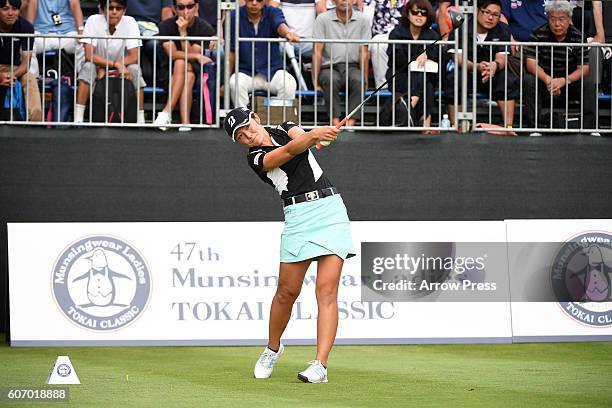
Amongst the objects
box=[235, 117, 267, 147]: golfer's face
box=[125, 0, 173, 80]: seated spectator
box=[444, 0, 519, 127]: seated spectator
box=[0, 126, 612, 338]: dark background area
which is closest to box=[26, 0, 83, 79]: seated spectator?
box=[125, 0, 173, 80]: seated spectator

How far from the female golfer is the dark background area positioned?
3342 millimetres

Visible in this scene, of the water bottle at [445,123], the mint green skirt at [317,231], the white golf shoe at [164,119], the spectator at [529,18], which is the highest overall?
the spectator at [529,18]

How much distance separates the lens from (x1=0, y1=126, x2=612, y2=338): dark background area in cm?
1027

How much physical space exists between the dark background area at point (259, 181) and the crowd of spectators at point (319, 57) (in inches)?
12.6

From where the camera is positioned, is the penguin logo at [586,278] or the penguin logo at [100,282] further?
the penguin logo at [586,278]

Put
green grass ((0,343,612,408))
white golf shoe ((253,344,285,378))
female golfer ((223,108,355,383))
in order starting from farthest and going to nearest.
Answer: white golf shoe ((253,344,285,378)) → female golfer ((223,108,355,383)) → green grass ((0,343,612,408))

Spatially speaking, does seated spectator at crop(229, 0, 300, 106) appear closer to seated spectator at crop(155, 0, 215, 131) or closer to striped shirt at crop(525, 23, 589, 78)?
seated spectator at crop(155, 0, 215, 131)

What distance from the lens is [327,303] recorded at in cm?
688

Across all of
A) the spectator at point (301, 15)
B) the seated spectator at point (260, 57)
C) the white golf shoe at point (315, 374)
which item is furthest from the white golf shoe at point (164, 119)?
the white golf shoe at point (315, 374)

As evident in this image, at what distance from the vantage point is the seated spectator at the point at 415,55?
10570mm

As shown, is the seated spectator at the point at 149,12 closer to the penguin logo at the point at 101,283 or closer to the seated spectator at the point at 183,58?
the seated spectator at the point at 183,58

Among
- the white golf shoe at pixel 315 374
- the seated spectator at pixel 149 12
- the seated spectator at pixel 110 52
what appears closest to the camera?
the white golf shoe at pixel 315 374

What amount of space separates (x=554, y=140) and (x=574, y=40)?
129 centimetres

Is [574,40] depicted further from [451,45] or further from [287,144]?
[287,144]
